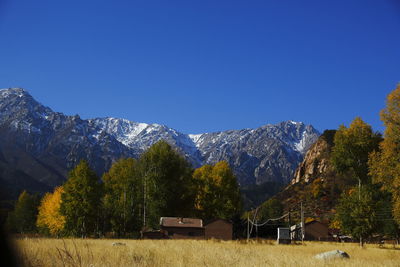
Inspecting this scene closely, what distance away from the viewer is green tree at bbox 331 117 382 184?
165ft

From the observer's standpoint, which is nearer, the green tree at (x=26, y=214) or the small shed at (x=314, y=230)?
the small shed at (x=314, y=230)

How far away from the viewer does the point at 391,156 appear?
2677 centimetres

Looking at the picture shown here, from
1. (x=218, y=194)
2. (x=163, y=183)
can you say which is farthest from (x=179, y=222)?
(x=218, y=194)

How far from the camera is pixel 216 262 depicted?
581 inches

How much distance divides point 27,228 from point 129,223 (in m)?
42.2

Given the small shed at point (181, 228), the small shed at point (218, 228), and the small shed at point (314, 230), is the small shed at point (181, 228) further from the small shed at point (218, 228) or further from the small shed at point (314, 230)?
the small shed at point (314, 230)

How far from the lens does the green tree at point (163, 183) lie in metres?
56.6

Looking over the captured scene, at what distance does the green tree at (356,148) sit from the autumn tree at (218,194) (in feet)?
61.4

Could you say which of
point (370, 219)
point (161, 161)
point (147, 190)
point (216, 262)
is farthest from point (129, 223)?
point (216, 262)

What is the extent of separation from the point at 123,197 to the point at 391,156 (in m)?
40.7

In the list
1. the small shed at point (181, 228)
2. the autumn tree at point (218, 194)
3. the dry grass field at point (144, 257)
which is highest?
the autumn tree at point (218, 194)

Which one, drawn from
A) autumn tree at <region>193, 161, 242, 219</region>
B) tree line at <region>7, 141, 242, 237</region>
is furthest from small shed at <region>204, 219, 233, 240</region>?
autumn tree at <region>193, 161, 242, 219</region>

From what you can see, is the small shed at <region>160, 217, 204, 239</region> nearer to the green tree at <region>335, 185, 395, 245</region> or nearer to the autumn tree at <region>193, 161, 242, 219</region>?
the autumn tree at <region>193, 161, 242, 219</region>

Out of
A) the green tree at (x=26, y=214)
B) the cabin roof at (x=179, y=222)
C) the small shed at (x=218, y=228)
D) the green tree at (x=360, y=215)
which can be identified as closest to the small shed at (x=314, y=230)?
the small shed at (x=218, y=228)
